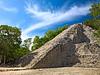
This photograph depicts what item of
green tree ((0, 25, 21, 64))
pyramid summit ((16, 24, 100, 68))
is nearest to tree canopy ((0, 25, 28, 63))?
green tree ((0, 25, 21, 64))

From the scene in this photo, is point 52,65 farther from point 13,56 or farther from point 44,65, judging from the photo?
point 13,56

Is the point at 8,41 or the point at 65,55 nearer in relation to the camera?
the point at 65,55

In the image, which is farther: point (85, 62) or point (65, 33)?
point (65, 33)

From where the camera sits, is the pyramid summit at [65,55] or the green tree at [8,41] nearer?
the pyramid summit at [65,55]

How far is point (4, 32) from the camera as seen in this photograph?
79.4 meters

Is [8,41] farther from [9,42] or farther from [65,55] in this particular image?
[65,55]

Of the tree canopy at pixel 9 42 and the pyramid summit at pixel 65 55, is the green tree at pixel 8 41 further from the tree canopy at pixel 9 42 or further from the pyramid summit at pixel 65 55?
the pyramid summit at pixel 65 55

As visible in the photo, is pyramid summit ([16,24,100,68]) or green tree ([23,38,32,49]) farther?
green tree ([23,38,32,49])

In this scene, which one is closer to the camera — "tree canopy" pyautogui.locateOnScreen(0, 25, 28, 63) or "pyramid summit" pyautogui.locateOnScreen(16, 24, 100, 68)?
"pyramid summit" pyautogui.locateOnScreen(16, 24, 100, 68)

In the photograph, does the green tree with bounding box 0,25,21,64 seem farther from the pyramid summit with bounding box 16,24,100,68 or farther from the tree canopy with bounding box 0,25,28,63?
the pyramid summit with bounding box 16,24,100,68

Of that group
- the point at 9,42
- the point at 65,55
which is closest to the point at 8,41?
the point at 9,42

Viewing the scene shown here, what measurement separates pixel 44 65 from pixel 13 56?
1850 centimetres

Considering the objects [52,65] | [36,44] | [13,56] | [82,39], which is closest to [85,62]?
[52,65]

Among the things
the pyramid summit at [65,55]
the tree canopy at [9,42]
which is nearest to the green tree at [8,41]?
the tree canopy at [9,42]
